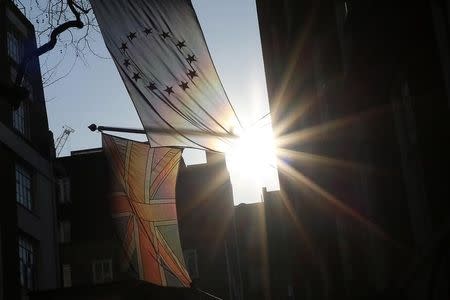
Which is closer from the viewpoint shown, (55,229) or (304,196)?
(304,196)

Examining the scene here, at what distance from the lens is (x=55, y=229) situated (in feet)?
117

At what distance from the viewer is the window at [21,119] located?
33.2m

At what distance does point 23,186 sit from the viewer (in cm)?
3319

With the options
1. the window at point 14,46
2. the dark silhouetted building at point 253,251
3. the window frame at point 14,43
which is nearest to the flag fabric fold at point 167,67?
the window frame at point 14,43

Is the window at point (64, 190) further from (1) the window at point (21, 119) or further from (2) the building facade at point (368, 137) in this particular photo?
(2) the building facade at point (368, 137)

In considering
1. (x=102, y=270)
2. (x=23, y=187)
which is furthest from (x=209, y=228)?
(x=23, y=187)

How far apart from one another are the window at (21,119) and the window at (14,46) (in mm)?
2230

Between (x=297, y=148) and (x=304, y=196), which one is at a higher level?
(x=297, y=148)

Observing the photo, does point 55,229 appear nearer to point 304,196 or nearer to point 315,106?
point 304,196

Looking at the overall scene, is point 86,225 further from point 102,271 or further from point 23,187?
point 23,187

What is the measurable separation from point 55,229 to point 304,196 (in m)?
22.4

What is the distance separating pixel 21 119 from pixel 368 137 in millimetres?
27471

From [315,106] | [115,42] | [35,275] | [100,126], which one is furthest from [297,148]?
[35,275]

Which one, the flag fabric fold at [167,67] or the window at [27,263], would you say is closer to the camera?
the flag fabric fold at [167,67]
